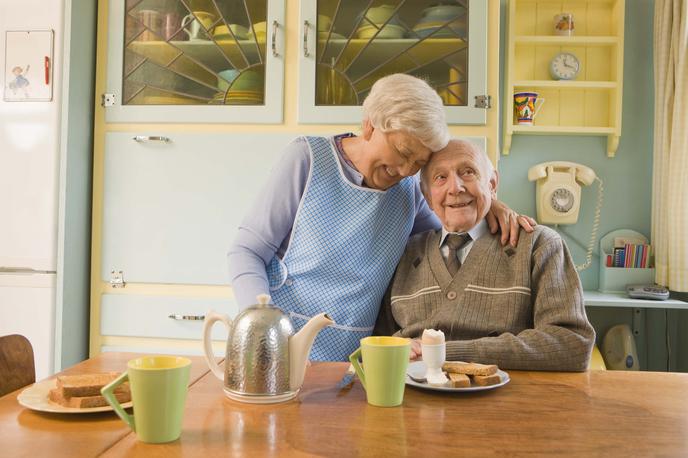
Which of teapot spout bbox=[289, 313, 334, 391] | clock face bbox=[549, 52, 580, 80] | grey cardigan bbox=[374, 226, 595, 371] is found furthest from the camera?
clock face bbox=[549, 52, 580, 80]

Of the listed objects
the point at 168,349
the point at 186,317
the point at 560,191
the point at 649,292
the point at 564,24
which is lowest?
the point at 168,349

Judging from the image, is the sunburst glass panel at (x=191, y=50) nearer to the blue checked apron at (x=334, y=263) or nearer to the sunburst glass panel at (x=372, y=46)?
the sunburst glass panel at (x=372, y=46)

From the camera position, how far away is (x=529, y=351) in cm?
131

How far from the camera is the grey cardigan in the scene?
132 centimetres

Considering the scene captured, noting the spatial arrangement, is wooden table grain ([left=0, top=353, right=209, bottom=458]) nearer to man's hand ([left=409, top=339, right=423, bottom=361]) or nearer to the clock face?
man's hand ([left=409, top=339, right=423, bottom=361])


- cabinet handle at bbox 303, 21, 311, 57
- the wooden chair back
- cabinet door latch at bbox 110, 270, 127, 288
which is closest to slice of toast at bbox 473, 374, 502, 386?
the wooden chair back

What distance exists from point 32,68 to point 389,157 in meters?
1.55

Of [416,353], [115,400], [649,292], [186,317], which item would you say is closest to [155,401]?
[115,400]

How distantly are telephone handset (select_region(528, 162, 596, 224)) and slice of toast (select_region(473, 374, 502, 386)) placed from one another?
199 cm

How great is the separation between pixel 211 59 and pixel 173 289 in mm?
882

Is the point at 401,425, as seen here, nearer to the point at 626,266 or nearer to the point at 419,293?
the point at 419,293

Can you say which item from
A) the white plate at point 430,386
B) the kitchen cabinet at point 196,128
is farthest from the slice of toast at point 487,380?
the kitchen cabinet at point 196,128

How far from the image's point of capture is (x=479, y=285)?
60.5 inches

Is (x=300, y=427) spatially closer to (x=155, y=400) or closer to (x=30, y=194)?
(x=155, y=400)
